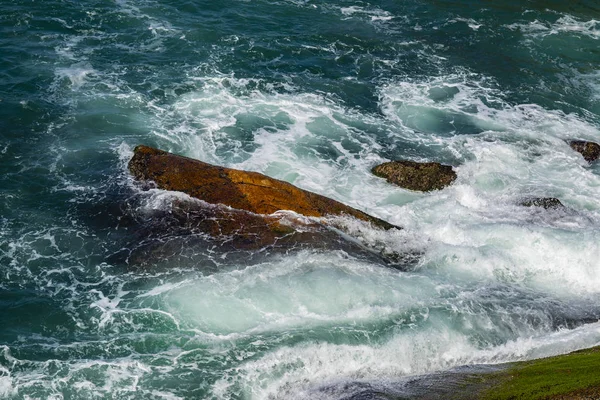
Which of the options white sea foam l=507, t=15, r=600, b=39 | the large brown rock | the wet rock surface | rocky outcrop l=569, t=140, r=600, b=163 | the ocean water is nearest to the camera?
the ocean water

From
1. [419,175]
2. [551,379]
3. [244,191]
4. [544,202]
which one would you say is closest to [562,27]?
[544,202]

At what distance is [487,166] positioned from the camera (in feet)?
113

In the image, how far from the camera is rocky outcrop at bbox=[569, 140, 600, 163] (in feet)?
119

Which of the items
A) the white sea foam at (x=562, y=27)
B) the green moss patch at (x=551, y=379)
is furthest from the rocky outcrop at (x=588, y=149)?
the green moss patch at (x=551, y=379)

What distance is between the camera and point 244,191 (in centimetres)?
2803

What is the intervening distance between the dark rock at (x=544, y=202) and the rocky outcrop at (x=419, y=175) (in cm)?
385

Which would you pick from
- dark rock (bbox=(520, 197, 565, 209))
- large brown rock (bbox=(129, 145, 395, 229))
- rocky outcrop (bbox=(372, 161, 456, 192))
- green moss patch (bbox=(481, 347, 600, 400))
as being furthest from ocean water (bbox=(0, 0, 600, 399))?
green moss patch (bbox=(481, 347, 600, 400))

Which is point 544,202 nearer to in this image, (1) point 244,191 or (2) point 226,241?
(1) point 244,191

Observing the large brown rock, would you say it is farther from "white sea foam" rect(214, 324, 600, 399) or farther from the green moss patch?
the green moss patch

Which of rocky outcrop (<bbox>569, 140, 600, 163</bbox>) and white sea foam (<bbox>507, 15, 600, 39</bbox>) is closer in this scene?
rocky outcrop (<bbox>569, 140, 600, 163</bbox>)

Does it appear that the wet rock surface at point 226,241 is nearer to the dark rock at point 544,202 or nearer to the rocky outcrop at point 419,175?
the rocky outcrop at point 419,175

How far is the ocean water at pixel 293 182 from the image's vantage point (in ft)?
74.2

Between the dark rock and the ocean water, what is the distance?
522 millimetres

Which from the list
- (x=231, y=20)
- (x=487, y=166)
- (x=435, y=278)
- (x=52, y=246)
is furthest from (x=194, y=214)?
(x=231, y=20)
